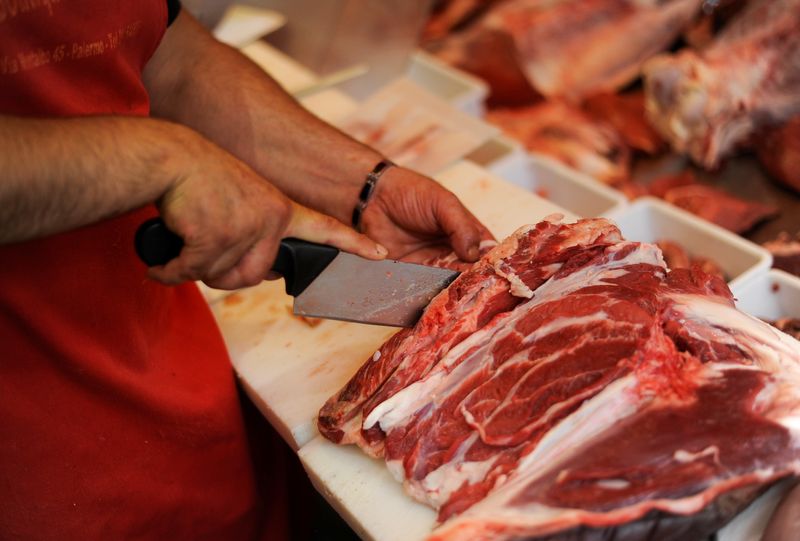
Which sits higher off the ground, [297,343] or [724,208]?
[724,208]

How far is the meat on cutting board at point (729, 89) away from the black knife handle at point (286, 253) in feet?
7.06

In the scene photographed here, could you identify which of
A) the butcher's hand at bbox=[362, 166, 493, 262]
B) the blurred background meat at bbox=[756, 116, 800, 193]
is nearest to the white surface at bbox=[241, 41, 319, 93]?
the butcher's hand at bbox=[362, 166, 493, 262]

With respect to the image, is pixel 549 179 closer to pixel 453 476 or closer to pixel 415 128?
pixel 415 128

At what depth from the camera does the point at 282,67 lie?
4070 millimetres

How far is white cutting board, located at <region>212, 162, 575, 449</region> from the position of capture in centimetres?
Result: 222

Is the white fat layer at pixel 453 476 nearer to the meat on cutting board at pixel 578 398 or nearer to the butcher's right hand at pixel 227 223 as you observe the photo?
the meat on cutting board at pixel 578 398

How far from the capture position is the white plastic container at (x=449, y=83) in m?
3.84

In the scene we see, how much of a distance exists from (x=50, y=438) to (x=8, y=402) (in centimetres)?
15

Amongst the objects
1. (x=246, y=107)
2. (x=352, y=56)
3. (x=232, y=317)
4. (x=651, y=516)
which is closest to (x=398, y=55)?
(x=352, y=56)

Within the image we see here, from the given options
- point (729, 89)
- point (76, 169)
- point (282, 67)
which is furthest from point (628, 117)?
point (76, 169)

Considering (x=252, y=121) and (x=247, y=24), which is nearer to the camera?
(x=252, y=121)

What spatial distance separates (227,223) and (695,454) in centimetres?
110

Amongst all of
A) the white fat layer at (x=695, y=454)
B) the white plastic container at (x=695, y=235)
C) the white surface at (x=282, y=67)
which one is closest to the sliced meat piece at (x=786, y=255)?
the white plastic container at (x=695, y=235)

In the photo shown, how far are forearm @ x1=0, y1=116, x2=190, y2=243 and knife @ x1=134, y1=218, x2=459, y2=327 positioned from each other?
38 centimetres
